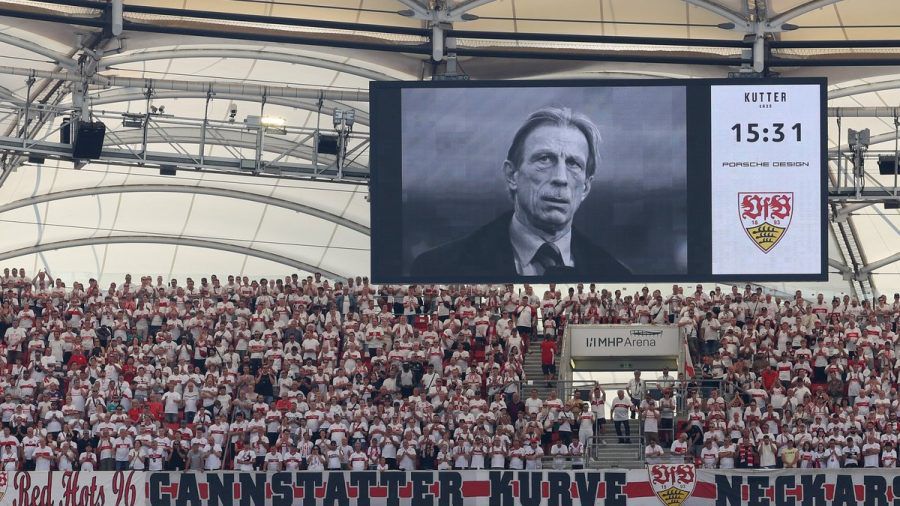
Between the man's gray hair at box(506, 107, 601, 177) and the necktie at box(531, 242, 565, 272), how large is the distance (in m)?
1.27

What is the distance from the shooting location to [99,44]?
30219 mm

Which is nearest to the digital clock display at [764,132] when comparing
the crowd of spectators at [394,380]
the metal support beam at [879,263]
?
the crowd of spectators at [394,380]

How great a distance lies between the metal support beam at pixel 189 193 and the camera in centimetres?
3975

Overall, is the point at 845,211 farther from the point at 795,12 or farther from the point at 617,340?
the point at 795,12

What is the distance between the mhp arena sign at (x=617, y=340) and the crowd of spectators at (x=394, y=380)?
423 millimetres

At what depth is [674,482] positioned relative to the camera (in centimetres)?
2584

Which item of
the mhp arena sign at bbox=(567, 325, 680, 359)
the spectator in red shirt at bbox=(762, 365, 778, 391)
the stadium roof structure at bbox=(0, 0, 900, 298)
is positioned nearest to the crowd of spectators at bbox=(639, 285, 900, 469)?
the spectator in red shirt at bbox=(762, 365, 778, 391)

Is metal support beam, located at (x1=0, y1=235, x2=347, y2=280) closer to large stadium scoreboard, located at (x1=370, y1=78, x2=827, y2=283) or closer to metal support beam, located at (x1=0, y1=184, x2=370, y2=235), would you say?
metal support beam, located at (x1=0, y1=184, x2=370, y2=235)

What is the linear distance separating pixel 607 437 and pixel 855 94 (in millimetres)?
9253


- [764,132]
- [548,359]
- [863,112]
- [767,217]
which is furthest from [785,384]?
[863,112]

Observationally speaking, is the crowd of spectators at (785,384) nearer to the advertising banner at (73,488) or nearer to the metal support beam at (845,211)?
the metal support beam at (845,211)

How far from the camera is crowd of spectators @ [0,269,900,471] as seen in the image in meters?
27.4

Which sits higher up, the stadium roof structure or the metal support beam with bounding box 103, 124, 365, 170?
the stadium roof structure

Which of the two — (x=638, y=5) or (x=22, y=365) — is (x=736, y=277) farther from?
(x=22, y=365)
